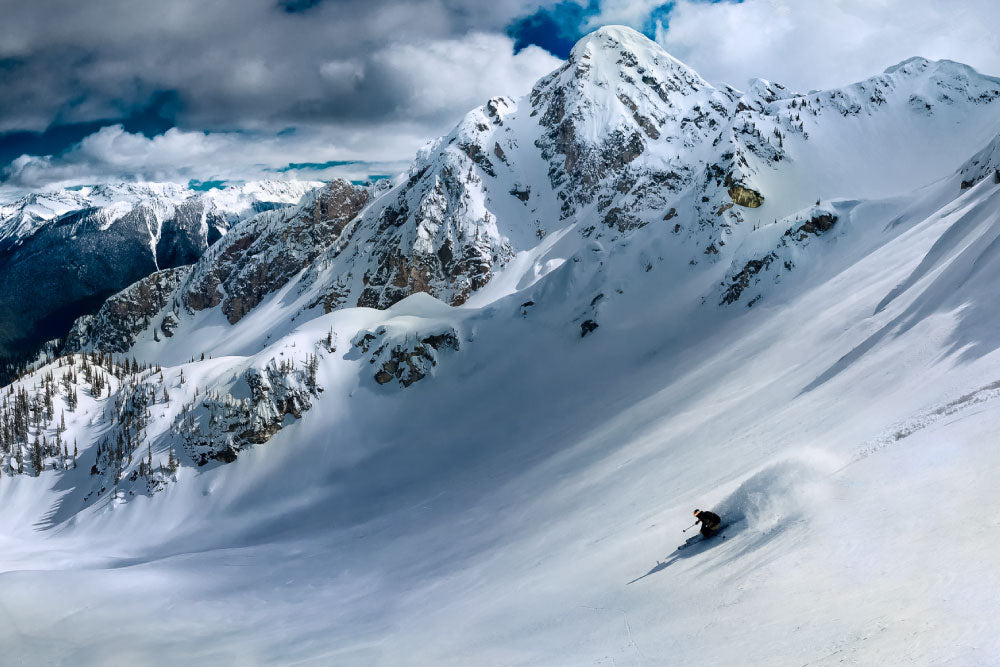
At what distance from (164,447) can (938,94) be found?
172 m

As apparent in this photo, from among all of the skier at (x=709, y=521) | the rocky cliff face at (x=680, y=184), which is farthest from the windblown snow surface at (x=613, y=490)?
the rocky cliff face at (x=680, y=184)

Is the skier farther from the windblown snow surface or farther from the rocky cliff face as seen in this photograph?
the rocky cliff face

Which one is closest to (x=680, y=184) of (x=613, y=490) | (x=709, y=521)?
(x=613, y=490)

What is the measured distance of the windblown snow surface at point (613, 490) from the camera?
1126 centimetres

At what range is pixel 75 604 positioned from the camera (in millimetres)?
49000

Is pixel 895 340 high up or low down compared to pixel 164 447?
down

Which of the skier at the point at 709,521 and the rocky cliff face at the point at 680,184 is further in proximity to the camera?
the rocky cliff face at the point at 680,184

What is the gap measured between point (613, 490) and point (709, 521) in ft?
65.0

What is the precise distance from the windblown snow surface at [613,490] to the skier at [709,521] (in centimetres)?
52

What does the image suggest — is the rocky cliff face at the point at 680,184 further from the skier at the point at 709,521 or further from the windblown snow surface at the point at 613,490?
the skier at the point at 709,521

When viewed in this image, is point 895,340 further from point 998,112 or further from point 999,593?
point 998,112

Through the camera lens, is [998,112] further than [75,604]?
Yes

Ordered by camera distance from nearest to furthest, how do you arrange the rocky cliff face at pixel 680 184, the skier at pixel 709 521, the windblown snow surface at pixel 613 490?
the windblown snow surface at pixel 613 490 < the skier at pixel 709 521 < the rocky cliff face at pixel 680 184

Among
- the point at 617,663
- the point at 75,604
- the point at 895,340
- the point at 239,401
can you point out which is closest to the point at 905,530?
the point at 617,663
